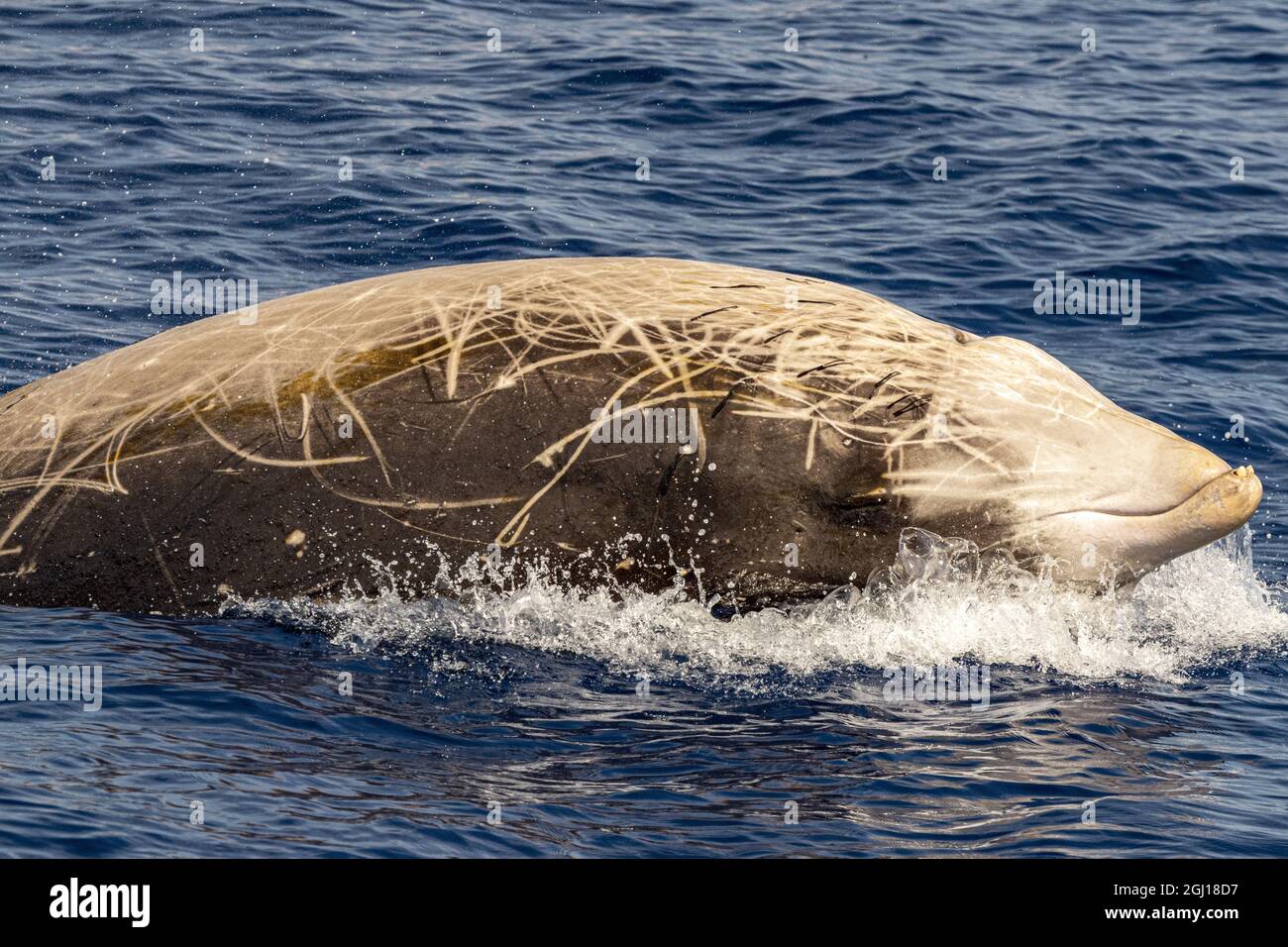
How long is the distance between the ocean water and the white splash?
2cm

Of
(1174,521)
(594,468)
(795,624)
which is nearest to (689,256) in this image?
(795,624)

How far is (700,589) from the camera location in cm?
841

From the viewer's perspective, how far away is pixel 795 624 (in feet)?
28.2

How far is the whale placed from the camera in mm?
8273

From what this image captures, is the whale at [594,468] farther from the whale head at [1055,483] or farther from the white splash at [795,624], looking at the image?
the white splash at [795,624]

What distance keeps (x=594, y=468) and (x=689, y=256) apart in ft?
30.4

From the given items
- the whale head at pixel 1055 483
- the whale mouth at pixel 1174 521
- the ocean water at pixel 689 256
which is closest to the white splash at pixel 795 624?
the ocean water at pixel 689 256

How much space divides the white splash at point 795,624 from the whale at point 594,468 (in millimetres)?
121

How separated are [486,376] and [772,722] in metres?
2.24

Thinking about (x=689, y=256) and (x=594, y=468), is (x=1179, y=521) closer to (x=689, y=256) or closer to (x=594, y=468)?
(x=594, y=468)

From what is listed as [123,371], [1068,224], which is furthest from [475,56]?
[123,371]

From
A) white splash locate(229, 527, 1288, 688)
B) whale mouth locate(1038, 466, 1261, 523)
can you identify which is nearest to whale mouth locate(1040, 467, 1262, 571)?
whale mouth locate(1038, 466, 1261, 523)

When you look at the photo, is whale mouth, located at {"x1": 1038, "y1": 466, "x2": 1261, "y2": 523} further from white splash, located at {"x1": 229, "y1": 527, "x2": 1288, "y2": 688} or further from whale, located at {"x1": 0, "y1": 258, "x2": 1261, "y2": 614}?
white splash, located at {"x1": 229, "y1": 527, "x2": 1288, "y2": 688}
